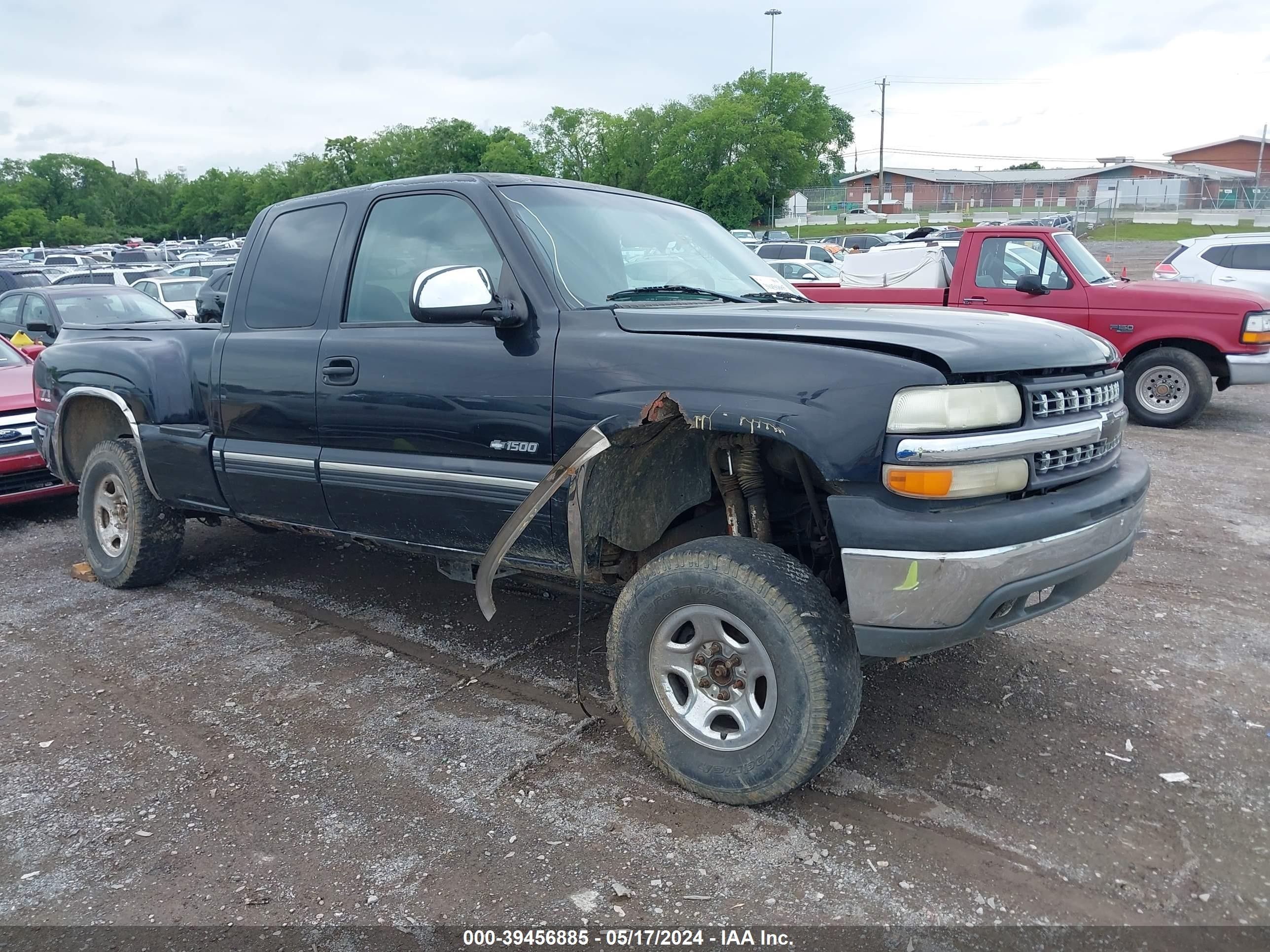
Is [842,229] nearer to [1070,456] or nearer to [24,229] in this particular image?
[1070,456]

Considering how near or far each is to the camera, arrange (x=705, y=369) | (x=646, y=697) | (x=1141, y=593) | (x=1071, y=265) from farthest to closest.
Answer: (x=1071, y=265)
(x=1141, y=593)
(x=646, y=697)
(x=705, y=369)

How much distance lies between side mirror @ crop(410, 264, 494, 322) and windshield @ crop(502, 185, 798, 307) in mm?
307

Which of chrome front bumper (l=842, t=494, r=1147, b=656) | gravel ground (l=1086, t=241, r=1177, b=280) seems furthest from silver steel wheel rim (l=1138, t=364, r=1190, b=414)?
gravel ground (l=1086, t=241, r=1177, b=280)

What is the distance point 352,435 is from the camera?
12.8 feet

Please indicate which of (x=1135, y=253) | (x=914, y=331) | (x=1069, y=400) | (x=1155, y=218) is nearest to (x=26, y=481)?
(x=914, y=331)

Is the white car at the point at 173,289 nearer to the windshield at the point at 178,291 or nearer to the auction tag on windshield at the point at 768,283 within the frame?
the windshield at the point at 178,291

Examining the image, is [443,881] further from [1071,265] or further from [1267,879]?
[1071,265]

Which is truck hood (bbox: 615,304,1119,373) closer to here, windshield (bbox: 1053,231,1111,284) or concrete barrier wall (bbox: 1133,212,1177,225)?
windshield (bbox: 1053,231,1111,284)

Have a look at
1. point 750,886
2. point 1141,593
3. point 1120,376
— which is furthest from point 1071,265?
point 750,886

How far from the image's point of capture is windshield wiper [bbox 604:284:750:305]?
3523 mm

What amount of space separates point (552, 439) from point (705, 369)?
2.12ft

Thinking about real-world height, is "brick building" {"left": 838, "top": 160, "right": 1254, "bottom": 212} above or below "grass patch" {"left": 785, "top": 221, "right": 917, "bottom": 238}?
above

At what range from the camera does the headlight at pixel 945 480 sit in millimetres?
2633

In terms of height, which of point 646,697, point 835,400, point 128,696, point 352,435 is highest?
point 835,400
